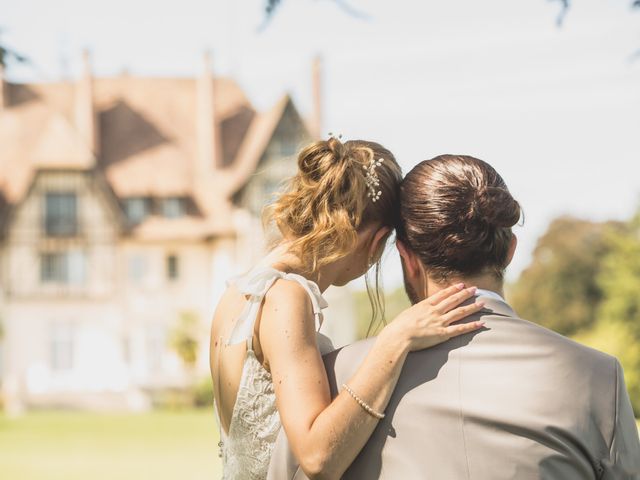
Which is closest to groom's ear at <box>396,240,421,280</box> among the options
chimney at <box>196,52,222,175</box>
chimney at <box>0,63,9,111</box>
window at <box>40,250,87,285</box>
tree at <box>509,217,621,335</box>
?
window at <box>40,250,87,285</box>

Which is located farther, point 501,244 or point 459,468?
point 501,244

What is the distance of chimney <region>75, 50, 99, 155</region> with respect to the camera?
40406mm

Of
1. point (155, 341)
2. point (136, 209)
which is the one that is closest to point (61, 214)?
point (136, 209)

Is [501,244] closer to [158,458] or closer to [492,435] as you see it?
[492,435]

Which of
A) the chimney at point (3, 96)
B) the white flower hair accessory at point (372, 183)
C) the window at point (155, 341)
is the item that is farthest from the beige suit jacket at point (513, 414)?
the chimney at point (3, 96)

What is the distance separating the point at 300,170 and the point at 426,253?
23.2 inches

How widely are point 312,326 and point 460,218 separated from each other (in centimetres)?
46

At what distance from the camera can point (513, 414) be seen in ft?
7.44

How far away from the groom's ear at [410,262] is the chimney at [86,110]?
38.9m

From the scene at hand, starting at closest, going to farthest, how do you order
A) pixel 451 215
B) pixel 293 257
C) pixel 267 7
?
pixel 451 215 → pixel 293 257 → pixel 267 7

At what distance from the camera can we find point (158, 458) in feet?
68.7

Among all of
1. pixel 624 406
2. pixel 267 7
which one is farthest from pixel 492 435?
pixel 267 7

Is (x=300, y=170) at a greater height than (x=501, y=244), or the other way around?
(x=300, y=170)

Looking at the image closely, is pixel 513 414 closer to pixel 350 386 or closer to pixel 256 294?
pixel 350 386
